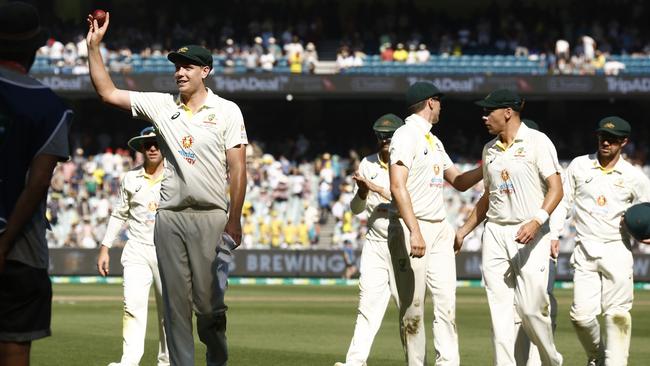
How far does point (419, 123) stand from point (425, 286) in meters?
1.35

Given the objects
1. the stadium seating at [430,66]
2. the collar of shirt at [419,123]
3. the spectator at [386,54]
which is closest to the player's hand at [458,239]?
the collar of shirt at [419,123]

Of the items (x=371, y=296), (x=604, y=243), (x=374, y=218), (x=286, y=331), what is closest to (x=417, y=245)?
(x=371, y=296)

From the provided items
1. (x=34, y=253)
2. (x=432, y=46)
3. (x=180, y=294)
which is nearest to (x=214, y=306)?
(x=180, y=294)

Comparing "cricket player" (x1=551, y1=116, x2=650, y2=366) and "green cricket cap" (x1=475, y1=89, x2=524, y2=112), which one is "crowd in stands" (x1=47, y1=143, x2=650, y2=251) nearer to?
"cricket player" (x1=551, y1=116, x2=650, y2=366)

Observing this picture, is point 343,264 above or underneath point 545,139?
underneath

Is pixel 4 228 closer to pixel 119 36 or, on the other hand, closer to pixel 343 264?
pixel 343 264

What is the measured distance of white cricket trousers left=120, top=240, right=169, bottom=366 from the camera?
1141 centimetres

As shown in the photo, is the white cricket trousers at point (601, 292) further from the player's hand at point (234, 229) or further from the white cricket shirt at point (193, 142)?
the white cricket shirt at point (193, 142)

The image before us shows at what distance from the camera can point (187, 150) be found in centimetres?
875

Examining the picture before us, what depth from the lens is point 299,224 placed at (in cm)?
3619

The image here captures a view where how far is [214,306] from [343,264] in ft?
82.0

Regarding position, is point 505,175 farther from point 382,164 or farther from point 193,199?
point 193,199

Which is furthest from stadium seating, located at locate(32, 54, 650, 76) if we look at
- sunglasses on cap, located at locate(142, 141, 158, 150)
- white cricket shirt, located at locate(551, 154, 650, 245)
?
white cricket shirt, located at locate(551, 154, 650, 245)

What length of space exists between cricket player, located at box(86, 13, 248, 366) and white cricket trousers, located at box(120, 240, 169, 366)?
253 cm
